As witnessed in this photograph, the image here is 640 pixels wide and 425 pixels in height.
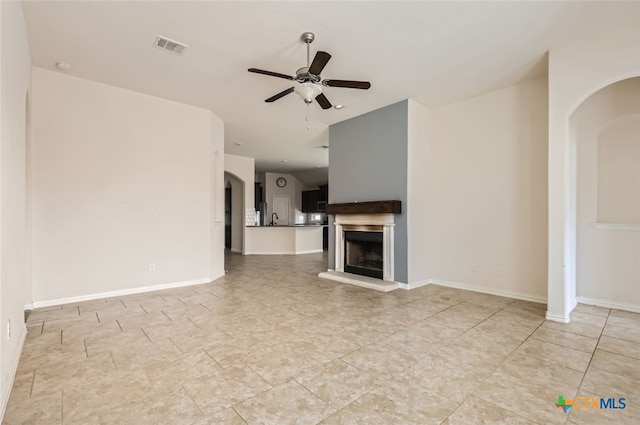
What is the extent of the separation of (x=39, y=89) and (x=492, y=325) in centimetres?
577

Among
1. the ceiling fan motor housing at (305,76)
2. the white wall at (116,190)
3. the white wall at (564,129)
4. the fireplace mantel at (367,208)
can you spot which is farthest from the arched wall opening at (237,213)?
the white wall at (564,129)

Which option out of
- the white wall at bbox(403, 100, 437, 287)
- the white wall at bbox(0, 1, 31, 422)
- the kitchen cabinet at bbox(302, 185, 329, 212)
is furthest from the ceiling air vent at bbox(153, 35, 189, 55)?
the kitchen cabinet at bbox(302, 185, 329, 212)

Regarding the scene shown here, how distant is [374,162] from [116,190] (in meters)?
3.87

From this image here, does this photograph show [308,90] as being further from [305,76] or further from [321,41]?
[321,41]

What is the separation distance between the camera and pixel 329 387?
6.08 feet

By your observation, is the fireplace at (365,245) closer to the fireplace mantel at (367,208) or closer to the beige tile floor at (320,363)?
the fireplace mantel at (367,208)

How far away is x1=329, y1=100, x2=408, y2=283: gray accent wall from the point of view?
4.50m

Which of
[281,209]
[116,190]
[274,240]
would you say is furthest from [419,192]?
[281,209]

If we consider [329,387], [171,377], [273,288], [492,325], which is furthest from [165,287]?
[492,325]

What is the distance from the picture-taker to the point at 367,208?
15.6 ft

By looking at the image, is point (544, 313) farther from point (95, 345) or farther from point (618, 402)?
point (95, 345)

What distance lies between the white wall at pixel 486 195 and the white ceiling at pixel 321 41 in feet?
1.28

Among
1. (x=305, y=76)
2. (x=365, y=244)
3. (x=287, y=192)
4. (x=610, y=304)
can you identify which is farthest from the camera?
(x=287, y=192)

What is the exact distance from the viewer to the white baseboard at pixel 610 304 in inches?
131
